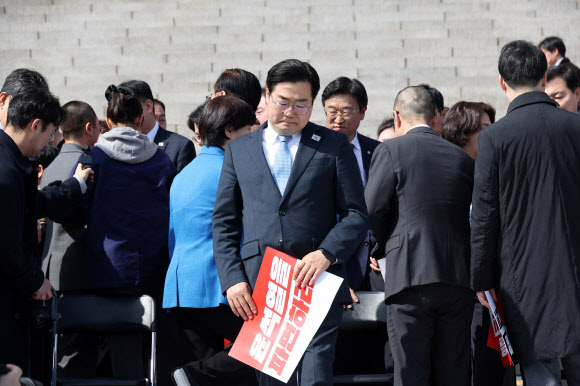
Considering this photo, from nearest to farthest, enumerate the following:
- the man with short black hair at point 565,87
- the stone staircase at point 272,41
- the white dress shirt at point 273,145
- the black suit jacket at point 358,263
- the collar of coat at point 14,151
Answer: the white dress shirt at point 273,145 → the collar of coat at point 14,151 → the black suit jacket at point 358,263 → the man with short black hair at point 565,87 → the stone staircase at point 272,41

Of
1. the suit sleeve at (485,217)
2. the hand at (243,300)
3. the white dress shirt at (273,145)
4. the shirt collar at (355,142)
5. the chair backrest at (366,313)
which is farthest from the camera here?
the shirt collar at (355,142)

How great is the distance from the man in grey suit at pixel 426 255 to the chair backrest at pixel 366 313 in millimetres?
585

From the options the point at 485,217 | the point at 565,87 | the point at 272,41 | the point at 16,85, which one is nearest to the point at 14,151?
the point at 16,85

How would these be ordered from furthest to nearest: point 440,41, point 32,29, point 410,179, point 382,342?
1. point 32,29
2. point 440,41
3. point 382,342
4. point 410,179

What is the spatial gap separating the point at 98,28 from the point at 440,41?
4.48 metres

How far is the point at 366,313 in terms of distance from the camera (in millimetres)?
4938

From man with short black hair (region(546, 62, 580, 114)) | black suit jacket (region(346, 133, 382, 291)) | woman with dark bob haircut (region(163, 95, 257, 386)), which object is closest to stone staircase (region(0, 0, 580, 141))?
black suit jacket (region(346, 133, 382, 291))

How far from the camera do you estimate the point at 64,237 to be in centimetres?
487

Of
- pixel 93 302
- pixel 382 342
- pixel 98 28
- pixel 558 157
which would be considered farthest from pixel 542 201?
pixel 98 28

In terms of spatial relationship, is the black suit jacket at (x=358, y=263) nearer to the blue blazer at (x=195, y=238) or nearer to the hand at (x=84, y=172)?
the blue blazer at (x=195, y=238)

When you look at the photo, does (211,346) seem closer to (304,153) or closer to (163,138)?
(304,153)

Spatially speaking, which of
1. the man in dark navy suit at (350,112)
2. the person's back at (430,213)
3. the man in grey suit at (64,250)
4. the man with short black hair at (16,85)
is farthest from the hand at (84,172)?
the man in dark navy suit at (350,112)

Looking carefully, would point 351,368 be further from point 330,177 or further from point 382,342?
point 330,177

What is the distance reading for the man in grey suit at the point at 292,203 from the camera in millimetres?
3787
